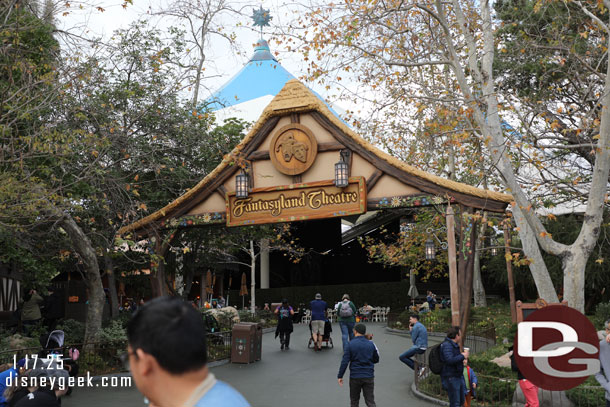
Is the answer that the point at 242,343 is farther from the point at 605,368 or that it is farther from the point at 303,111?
the point at 605,368

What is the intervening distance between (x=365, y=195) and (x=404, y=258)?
18.3 meters

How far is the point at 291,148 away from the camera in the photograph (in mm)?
14602

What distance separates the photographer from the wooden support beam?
551 inches

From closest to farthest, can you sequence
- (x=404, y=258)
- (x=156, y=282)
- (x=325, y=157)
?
(x=325, y=157), (x=156, y=282), (x=404, y=258)

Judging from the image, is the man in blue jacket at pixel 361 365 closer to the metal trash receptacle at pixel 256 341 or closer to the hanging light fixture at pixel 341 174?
the hanging light fixture at pixel 341 174

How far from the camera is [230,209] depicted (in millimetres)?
15156

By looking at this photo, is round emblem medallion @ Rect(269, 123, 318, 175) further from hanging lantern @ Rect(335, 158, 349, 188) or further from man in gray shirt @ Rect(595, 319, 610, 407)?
man in gray shirt @ Rect(595, 319, 610, 407)

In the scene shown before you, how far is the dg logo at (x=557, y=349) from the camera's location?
4773 mm

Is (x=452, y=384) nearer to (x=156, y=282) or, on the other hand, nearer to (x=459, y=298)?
(x=459, y=298)

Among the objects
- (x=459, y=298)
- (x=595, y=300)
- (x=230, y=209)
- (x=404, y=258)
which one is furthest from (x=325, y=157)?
(x=595, y=300)

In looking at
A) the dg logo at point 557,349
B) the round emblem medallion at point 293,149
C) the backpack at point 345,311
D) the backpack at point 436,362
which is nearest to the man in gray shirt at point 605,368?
the backpack at point 436,362

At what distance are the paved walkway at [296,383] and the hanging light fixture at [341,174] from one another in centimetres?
442

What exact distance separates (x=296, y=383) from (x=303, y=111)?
245 inches

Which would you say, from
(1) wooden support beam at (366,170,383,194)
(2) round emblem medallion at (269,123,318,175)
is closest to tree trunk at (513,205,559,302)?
(1) wooden support beam at (366,170,383,194)
